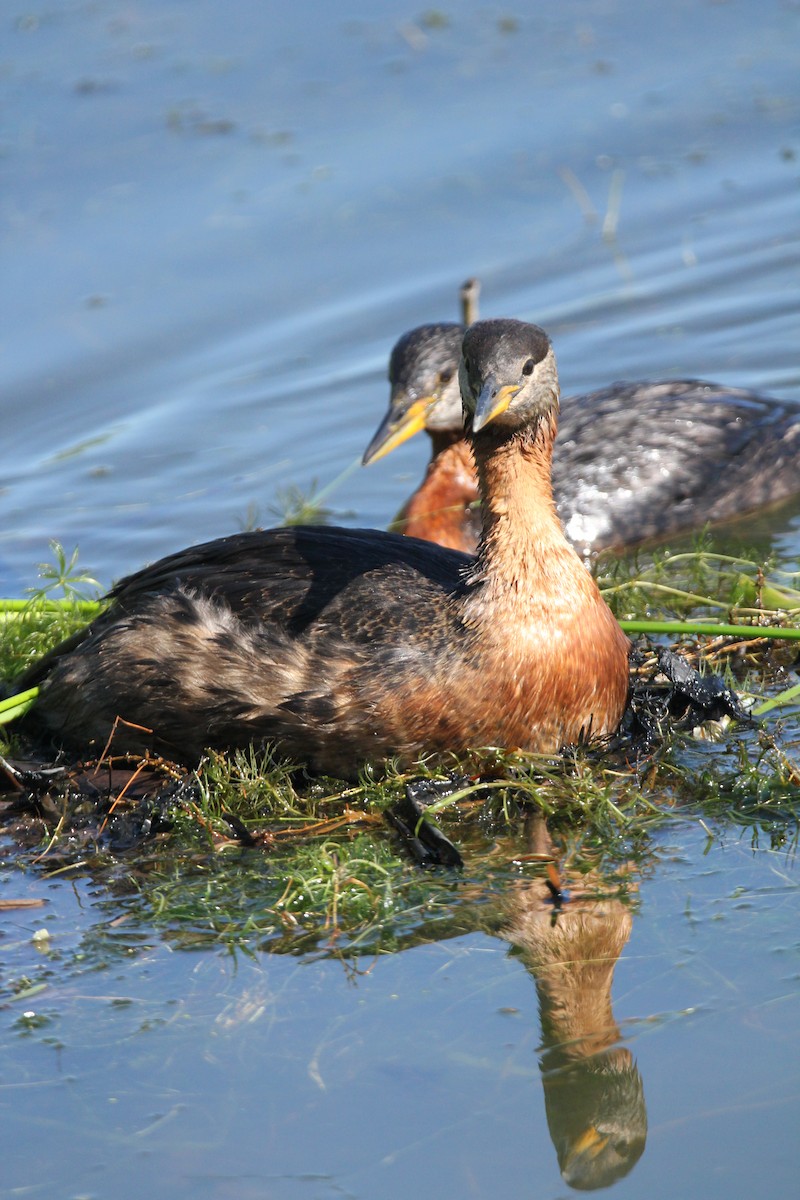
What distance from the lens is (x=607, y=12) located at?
46.1 feet

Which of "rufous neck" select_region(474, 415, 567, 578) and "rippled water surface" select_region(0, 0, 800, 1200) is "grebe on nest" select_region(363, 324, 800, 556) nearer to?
"rippled water surface" select_region(0, 0, 800, 1200)

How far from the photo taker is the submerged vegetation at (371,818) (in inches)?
195

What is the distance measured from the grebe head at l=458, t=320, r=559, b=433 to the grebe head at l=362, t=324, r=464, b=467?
2517mm

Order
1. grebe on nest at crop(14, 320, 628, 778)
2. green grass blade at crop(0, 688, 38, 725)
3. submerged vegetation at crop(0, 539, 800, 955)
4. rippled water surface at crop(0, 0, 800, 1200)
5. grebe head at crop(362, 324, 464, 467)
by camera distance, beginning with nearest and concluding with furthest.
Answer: rippled water surface at crop(0, 0, 800, 1200)
submerged vegetation at crop(0, 539, 800, 955)
grebe on nest at crop(14, 320, 628, 778)
green grass blade at crop(0, 688, 38, 725)
grebe head at crop(362, 324, 464, 467)

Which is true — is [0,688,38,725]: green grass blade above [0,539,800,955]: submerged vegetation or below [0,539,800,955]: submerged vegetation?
above

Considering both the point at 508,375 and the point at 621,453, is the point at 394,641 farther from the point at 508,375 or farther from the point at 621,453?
the point at 621,453

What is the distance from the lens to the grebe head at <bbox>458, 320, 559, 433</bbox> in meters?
5.68

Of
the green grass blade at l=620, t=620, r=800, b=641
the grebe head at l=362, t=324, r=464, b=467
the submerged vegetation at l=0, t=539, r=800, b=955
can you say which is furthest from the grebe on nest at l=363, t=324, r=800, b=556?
the submerged vegetation at l=0, t=539, r=800, b=955

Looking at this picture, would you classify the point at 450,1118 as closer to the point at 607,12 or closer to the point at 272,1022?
the point at 272,1022

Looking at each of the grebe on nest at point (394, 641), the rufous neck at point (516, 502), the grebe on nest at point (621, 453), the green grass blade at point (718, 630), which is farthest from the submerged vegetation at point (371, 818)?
the grebe on nest at point (621, 453)

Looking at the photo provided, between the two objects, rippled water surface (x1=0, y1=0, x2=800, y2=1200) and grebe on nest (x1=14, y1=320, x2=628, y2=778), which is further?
grebe on nest (x1=14, y1=320, x2=628, y2=778)

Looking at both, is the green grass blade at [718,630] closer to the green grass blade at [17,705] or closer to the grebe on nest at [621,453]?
the grebe on nest at [621,453]

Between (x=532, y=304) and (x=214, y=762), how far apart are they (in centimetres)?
561

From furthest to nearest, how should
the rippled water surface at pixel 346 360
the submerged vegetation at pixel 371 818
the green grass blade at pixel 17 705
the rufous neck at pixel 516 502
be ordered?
the green grass blade at pixel 17 705
the rufous neck at pixel 516 502
the submerged vegetation at pixel 371 818
the rippled water surface at pixel 346 360
